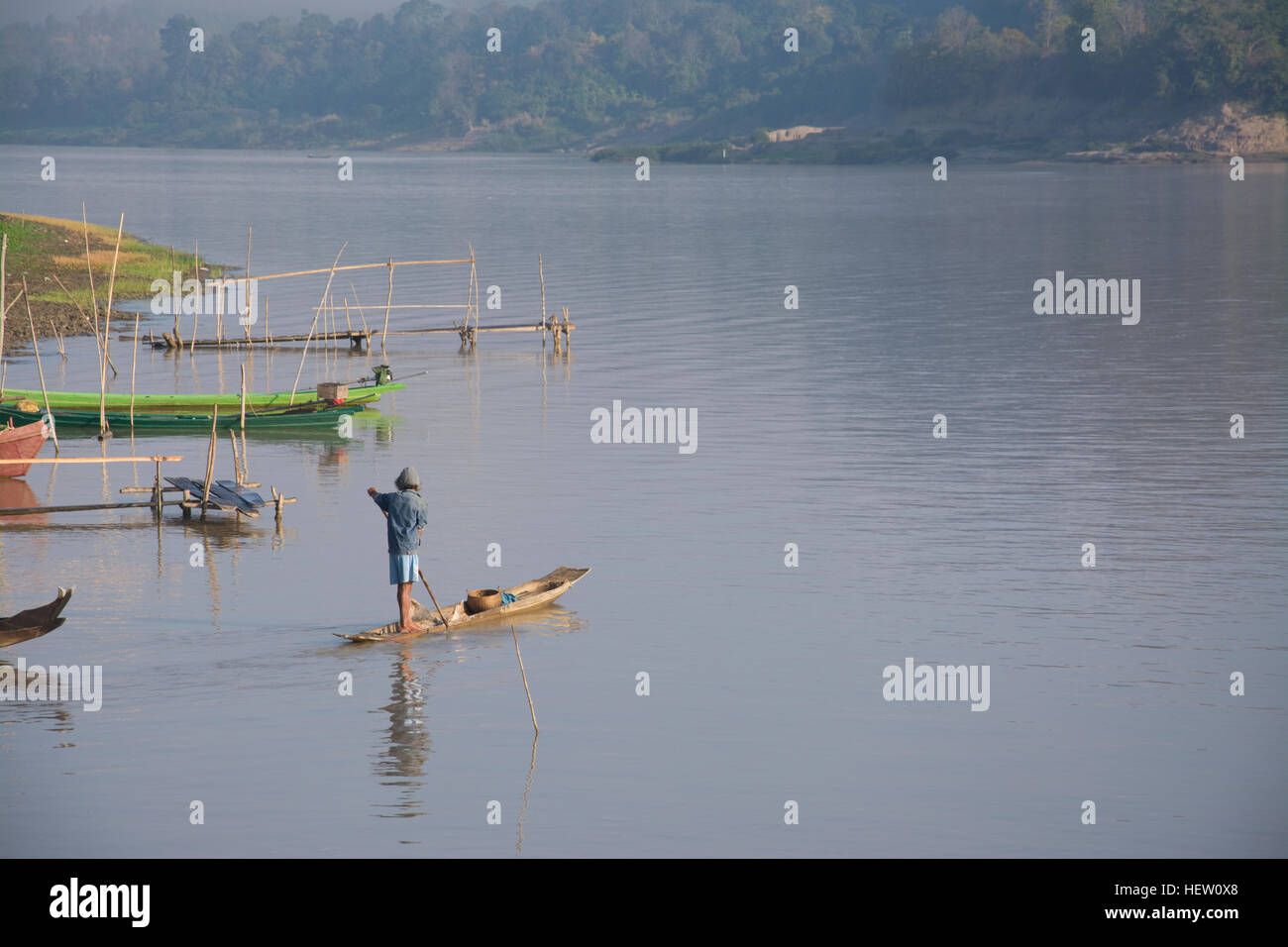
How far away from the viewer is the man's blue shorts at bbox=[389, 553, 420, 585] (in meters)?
19.2

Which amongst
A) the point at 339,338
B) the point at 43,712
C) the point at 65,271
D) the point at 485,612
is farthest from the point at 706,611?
the point at 65,271

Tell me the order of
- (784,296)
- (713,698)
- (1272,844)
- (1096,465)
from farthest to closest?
1. (784,296)
2. (1096,465)
3. (713,698)
4. (1272,844)

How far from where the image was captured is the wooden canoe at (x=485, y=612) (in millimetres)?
19641

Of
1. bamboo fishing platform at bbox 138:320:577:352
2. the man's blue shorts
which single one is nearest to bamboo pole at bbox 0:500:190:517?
the man's blue shorts

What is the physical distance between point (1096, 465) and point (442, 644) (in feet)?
52.1

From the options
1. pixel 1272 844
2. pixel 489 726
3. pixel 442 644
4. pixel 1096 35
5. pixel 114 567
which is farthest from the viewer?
pixel 1096 35

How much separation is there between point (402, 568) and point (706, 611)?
4.50 m

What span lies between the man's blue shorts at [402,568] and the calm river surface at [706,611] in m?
0.94

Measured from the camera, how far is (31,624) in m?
18.0

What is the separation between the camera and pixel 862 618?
21.4 metres

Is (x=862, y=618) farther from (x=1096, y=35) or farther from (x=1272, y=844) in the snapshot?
(x=1096, y=35)

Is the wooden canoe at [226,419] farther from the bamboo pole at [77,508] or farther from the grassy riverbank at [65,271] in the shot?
the grassy riverbank at [65,271]

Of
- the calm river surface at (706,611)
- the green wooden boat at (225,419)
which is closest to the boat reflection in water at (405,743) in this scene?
the calm river surface at (706,611)
